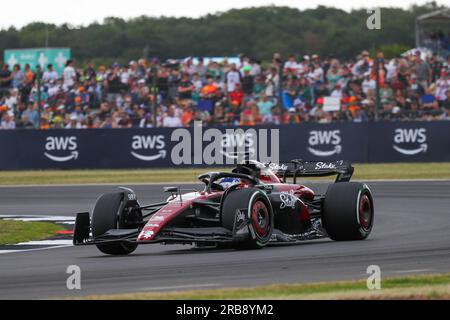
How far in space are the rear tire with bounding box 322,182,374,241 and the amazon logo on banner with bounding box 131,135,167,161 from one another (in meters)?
16.2

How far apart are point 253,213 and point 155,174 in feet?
53.1

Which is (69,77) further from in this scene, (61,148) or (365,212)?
(365,212)

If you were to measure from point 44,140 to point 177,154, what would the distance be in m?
3.72

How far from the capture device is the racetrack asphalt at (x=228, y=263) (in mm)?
10156

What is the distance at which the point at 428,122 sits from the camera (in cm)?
2858

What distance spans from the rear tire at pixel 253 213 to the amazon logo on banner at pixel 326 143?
15.8 m

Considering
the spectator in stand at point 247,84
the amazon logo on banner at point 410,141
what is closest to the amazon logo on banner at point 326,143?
the amazon logo on banner at point 410,141

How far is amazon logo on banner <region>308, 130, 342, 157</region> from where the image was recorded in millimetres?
28859

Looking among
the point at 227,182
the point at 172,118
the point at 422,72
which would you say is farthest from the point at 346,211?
the point at 172,118

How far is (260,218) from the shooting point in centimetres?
1299

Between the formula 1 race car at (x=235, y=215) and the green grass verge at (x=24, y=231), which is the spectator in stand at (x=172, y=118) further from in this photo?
the formula 1 race car at (x=235, y=215)

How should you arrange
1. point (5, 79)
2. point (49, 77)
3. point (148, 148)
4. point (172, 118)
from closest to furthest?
point (148, 148)
point (172, 118)
point (49, 77)
point (5, 79)

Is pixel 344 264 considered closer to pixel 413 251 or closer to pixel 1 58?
pixel 413 251
